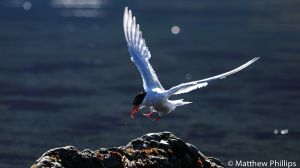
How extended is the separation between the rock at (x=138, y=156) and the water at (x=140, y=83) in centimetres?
652

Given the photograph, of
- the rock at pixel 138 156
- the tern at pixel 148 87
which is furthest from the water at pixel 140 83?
the rock at pixel 138 156

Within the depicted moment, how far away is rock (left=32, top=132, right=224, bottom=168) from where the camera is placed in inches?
368

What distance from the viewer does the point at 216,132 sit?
19.9 metres

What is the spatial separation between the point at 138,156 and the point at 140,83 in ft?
59.5

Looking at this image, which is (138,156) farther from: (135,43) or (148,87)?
(135,43)

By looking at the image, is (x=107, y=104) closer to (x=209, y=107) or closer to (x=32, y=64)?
(x=209, y=107)

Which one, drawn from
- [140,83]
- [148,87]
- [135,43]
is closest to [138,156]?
[148,87]

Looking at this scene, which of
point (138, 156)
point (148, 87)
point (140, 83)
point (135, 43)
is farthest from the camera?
point (140, 83)

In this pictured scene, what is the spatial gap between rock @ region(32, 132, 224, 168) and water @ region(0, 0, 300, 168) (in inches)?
257

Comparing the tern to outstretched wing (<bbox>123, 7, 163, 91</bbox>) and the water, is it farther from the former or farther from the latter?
the water

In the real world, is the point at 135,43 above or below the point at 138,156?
above

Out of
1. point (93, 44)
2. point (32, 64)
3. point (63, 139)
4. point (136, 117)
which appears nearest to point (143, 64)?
point (63, 139)

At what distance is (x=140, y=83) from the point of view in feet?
91.9

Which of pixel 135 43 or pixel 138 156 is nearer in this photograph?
pixel 138 156
